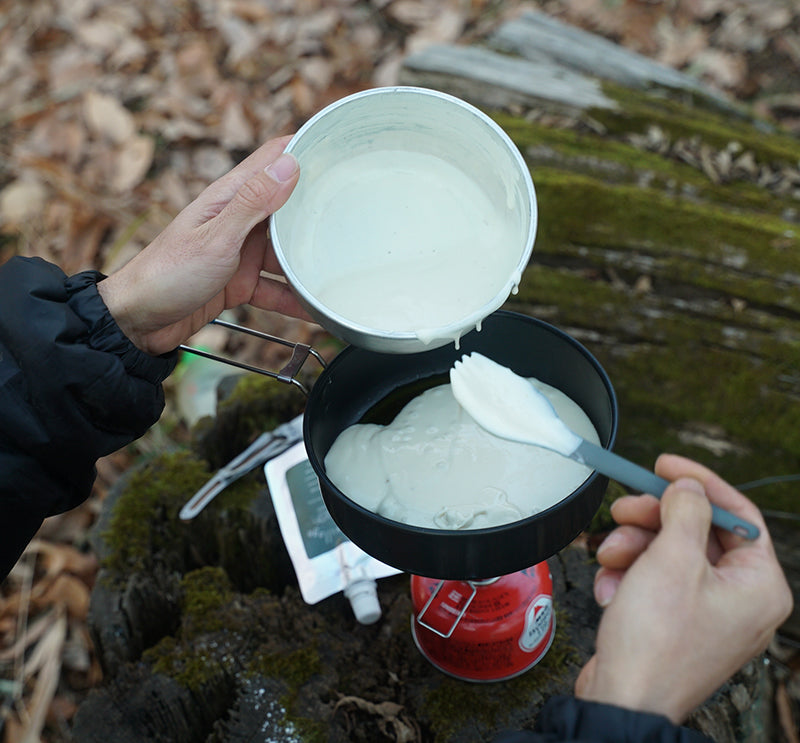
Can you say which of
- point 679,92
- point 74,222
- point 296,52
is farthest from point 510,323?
point 296,52

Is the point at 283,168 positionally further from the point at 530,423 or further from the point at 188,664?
the point at 188,664

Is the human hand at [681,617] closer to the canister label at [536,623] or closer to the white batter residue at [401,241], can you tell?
the canister label at [536,623]

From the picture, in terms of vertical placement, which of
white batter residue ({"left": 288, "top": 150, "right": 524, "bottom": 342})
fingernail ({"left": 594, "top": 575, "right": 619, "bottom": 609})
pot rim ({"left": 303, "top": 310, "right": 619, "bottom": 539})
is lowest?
fingernail ({"left": 594, "top": 575, "right": 619, "bottom": 609})

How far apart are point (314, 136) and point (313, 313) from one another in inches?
13.5

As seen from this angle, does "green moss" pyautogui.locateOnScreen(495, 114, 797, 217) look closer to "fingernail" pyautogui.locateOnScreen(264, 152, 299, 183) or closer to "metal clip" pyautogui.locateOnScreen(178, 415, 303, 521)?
"metal clip" pyautogui.locateOnScreen(178, 415, 303, 521)

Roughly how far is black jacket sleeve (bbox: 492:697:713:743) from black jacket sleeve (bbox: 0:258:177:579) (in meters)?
0.98

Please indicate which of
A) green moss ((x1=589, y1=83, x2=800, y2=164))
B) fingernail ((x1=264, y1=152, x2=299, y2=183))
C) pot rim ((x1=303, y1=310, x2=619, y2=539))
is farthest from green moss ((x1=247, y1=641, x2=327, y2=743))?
green moss ((x1=589, y1=83, x2=800, y2=164))

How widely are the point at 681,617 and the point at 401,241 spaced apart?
0.89m

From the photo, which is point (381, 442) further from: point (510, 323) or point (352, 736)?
point (352, 736)

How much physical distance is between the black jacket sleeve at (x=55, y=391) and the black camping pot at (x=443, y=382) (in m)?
0.40

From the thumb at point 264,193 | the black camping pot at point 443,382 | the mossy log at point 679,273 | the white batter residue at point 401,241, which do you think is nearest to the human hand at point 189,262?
the thumb at point 264,193

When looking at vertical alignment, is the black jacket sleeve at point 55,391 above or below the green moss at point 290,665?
above

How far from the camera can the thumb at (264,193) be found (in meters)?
1.39

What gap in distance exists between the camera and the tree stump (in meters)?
1.72
